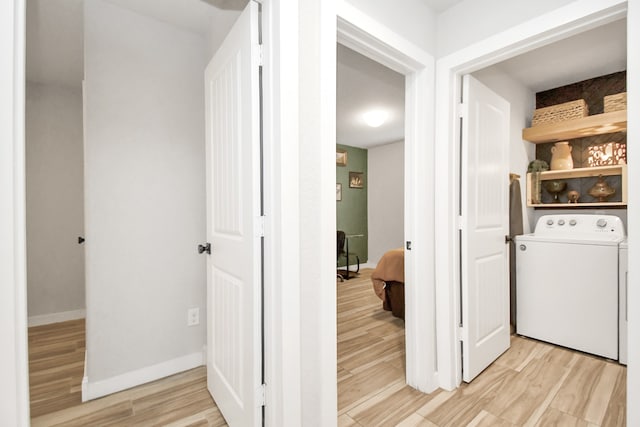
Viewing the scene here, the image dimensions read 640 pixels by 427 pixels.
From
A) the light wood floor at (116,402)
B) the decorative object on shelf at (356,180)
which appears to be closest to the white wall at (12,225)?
the light wood floor at (116,402)

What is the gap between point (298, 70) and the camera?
4.20ft

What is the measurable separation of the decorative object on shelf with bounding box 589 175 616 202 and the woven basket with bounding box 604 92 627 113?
0.61 meters

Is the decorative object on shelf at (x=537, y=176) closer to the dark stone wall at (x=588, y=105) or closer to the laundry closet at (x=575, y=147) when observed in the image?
the laundry closet at (x=575, y=147)

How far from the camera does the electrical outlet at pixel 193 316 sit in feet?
7.26

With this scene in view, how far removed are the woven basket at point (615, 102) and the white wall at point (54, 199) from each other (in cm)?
514

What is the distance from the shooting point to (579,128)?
272cm

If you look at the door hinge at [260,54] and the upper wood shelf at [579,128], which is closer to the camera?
the door hinge at [260,54]

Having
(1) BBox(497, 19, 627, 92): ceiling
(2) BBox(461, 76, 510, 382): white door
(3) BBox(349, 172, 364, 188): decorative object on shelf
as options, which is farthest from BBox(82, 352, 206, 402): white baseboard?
(3) BBox(349, 172, 364, 188): decorative object on shelf

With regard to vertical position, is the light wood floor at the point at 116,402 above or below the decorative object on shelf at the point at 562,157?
below

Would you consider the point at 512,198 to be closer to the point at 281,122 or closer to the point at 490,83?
the point at 490,83

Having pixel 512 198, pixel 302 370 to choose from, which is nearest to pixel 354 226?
pixel 512 198

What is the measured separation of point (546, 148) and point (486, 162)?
5.63 ft

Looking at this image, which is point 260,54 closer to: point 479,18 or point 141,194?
point 141,194

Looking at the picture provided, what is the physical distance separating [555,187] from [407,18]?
2.46m
